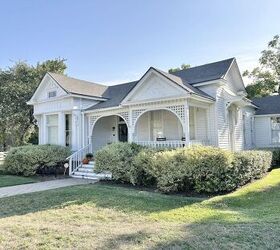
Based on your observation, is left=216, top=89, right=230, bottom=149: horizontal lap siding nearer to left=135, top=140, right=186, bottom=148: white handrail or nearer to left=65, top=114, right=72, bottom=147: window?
left=135, top=140, right=186, bottom=148: white handrail

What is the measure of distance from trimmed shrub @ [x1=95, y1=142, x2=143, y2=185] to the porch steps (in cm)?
51

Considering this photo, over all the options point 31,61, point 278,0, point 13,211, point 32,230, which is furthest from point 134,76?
point 32,230

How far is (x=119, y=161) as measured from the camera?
12.3 m

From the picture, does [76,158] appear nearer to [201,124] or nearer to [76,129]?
[76,129]

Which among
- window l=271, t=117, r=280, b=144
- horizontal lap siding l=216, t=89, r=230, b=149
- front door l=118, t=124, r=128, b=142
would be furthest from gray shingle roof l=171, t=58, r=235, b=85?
window l=271, t=117, r=280, b=144

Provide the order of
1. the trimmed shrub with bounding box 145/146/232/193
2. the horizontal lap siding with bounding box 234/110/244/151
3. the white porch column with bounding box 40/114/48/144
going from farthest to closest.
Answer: the white porch column with bounding box 40/114/48/144 < the horizontal lap siding with bounding box 234/110/244/151 < the trimmed shrub with bounding box 145/146/232/193

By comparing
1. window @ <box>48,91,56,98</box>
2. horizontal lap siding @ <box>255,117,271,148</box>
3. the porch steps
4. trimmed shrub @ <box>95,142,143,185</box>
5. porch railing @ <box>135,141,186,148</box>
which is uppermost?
window @ <box>48,91,56,98</box>

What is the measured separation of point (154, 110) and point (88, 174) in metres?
5.26

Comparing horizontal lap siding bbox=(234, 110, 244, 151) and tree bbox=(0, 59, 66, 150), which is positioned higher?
tree bbox=(0, 59, 66, 150)

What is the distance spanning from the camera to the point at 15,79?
3136cm

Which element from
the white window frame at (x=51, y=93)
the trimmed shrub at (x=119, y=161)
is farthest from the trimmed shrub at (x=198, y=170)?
the white window frame at (x=51, y=93)

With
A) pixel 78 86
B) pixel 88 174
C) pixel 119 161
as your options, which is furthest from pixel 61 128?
pixel 119 161

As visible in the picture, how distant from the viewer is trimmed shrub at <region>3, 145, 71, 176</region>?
16281 mm

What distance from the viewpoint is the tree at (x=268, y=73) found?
35.3 meters
